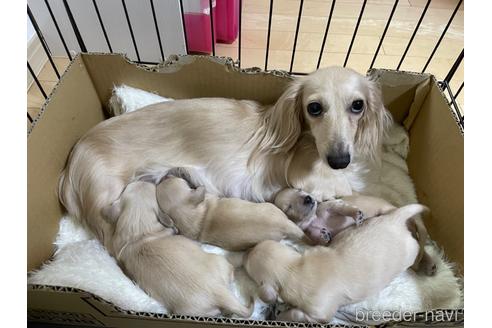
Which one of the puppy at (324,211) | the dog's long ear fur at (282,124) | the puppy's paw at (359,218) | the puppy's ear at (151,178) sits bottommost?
the puppy at (324,211)

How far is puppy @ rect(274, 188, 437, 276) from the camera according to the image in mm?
1224

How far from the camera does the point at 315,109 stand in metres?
1.19

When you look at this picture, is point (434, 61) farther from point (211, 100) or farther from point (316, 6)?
point (211, 100)

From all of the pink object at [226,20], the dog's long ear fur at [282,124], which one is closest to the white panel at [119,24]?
the pink object at [226,20]

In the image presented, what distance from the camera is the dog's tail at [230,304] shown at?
3.43 ft

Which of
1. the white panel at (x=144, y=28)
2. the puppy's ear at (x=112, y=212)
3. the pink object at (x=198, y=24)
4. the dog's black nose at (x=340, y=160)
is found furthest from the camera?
the pink object at (x=198, y=24)

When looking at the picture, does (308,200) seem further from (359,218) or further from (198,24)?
(198,24)

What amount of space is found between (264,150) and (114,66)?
687mm

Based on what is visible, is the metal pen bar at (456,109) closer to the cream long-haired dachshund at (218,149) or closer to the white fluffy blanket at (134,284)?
the cream long-haired dachshund at (218,149)

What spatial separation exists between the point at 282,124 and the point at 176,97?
0.54 metres

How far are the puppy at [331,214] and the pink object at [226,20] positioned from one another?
1308mm

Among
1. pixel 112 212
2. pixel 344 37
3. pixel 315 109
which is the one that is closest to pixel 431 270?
pixel 315 109

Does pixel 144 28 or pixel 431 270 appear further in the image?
pixel 144 28

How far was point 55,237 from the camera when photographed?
1.32m
